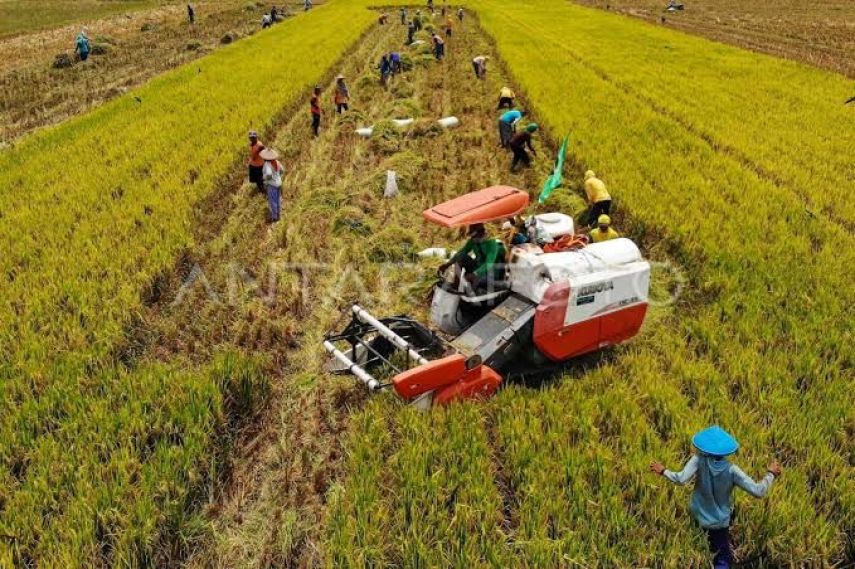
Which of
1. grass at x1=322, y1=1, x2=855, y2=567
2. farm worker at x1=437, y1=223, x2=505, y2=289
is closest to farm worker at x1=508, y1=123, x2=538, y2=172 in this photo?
grass at x1=322, y1=1, x2=855, y2=567

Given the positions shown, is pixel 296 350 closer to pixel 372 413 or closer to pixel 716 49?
pixel 372 413

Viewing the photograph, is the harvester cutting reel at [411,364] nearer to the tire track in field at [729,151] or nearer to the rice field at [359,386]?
the rice field at [359,386]

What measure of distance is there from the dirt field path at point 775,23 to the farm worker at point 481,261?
772 inches

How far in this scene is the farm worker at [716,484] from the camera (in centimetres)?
321

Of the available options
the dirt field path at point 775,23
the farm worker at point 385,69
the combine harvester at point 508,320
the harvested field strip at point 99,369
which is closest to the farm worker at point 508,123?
the harvested field strip at point 99,369

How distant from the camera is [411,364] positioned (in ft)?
17.5

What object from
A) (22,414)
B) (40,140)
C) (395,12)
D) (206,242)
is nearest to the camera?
(22,414)

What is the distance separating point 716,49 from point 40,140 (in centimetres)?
2365

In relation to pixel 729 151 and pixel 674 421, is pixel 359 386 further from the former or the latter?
pixel 729 151

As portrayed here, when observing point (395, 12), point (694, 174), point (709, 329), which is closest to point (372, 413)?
point (709, 329)

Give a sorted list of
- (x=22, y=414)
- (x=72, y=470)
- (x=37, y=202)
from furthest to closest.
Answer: (x=37, y=202), (x=22, y=414), (x=72, y=470)

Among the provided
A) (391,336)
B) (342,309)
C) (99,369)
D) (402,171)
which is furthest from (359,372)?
(402,171)

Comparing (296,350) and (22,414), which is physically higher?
(22,414)

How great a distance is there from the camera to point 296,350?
19.8 ft
